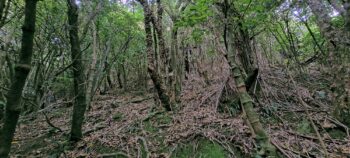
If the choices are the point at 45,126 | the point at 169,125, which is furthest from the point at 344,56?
the point at 45,126

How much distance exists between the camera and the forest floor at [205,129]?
3.54 metres

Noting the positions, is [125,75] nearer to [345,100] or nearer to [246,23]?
[246,23]

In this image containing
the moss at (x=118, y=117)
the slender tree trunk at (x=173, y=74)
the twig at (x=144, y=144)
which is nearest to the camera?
the twig at (x=144, y=144)

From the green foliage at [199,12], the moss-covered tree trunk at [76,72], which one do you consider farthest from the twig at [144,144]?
the green foliage at [199,12]

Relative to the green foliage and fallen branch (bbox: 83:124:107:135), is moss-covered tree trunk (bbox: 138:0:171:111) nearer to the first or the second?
the green foliage

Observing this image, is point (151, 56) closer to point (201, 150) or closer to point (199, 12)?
point (199, 12)

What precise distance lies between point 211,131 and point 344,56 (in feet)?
7.46

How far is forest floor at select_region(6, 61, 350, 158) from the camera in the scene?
11.6 feet

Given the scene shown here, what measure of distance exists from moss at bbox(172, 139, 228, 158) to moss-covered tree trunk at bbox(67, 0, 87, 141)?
1.71 meters

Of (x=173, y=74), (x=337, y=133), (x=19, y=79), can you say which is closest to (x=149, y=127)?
(x=173, y=74)

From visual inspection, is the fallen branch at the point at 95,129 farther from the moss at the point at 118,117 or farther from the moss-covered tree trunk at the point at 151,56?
the moss-covered tree trunk at the point at 151,56

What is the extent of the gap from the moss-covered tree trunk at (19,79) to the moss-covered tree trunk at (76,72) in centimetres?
265

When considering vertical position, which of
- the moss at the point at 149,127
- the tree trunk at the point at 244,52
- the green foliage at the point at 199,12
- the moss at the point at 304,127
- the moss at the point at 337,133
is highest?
the green foliage at the point at 199,12

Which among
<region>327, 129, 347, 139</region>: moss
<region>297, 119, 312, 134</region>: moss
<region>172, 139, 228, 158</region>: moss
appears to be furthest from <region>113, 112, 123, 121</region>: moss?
<region>327, 129, 347, 139</region>: moss
